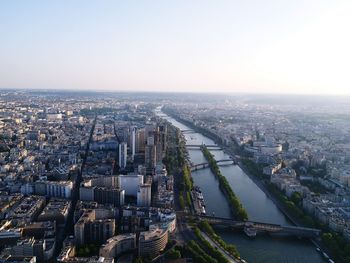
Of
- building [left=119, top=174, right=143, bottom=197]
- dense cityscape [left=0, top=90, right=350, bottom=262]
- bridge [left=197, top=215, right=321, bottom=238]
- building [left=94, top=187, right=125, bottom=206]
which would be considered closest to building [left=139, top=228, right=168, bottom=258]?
dense cityscape [left=0, top=90, right=350, bottom=262]

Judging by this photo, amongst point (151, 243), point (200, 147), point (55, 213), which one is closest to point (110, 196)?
point (55, 213)

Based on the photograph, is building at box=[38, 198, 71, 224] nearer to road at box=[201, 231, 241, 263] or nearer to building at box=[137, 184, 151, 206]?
building at box=[137, 184, 151, 206]

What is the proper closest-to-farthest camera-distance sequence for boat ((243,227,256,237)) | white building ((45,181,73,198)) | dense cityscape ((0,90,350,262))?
dense cityscape ((0,90,350,262)) → boat ((243,227,256,237)) → white building ((45,181,73,198))

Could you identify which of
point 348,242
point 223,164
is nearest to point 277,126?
point 223,164

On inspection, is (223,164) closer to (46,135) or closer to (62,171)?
(62,171)

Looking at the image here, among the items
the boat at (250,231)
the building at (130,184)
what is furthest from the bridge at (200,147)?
the boat at (250,231)

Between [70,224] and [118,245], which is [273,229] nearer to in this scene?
[118,245]
